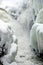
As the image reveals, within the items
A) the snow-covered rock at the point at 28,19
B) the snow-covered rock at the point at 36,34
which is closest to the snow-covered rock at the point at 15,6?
the snow-covered rock at the point at 28,19

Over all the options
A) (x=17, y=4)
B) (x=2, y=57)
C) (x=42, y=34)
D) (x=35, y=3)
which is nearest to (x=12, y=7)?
(x=17, y=4)

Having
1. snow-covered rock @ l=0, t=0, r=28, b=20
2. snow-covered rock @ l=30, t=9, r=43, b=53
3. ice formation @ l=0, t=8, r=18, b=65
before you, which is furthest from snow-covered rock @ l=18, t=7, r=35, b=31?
ice formation @ l=0, t=8, r=18, b=65

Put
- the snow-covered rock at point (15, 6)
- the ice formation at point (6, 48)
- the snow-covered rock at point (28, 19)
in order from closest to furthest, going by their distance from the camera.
→ the ice formation at point (6, 48), the snow-covered rock at point (28, 19), the snow-covered rock at point (15, 6)

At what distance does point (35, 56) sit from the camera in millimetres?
4598

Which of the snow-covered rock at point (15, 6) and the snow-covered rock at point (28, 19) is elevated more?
the snow-covered rock at point (15, 6)

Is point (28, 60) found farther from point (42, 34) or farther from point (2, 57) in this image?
point (2, 57)

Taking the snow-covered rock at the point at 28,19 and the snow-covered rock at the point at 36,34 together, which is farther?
the snow-covered rock at the point at 28,19

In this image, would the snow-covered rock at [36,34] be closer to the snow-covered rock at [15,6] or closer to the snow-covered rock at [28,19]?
the snow-covered rock at [28,19]

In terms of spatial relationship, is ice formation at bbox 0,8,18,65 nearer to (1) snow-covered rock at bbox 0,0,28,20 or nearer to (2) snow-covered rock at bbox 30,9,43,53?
(2) snow-covered rock at bbox 30,9,43,53

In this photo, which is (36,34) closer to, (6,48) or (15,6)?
(6,48)

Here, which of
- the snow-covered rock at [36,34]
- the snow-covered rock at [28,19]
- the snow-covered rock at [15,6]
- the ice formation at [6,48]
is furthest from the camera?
the snow-covered rock at [15,6]

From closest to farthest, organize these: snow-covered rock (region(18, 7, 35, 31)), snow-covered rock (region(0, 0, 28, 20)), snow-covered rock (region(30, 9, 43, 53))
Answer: snow-covered rock (region(30, 9, 43, 53))
snow-covered rock (region(18, 7, 35, 31))
snow-covered rock (region(0, 0, 28, 20))

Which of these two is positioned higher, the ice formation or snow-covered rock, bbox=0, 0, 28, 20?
snow-covered rock, bbox=0, 0, 28, 20

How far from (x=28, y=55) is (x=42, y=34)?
0.98 m
